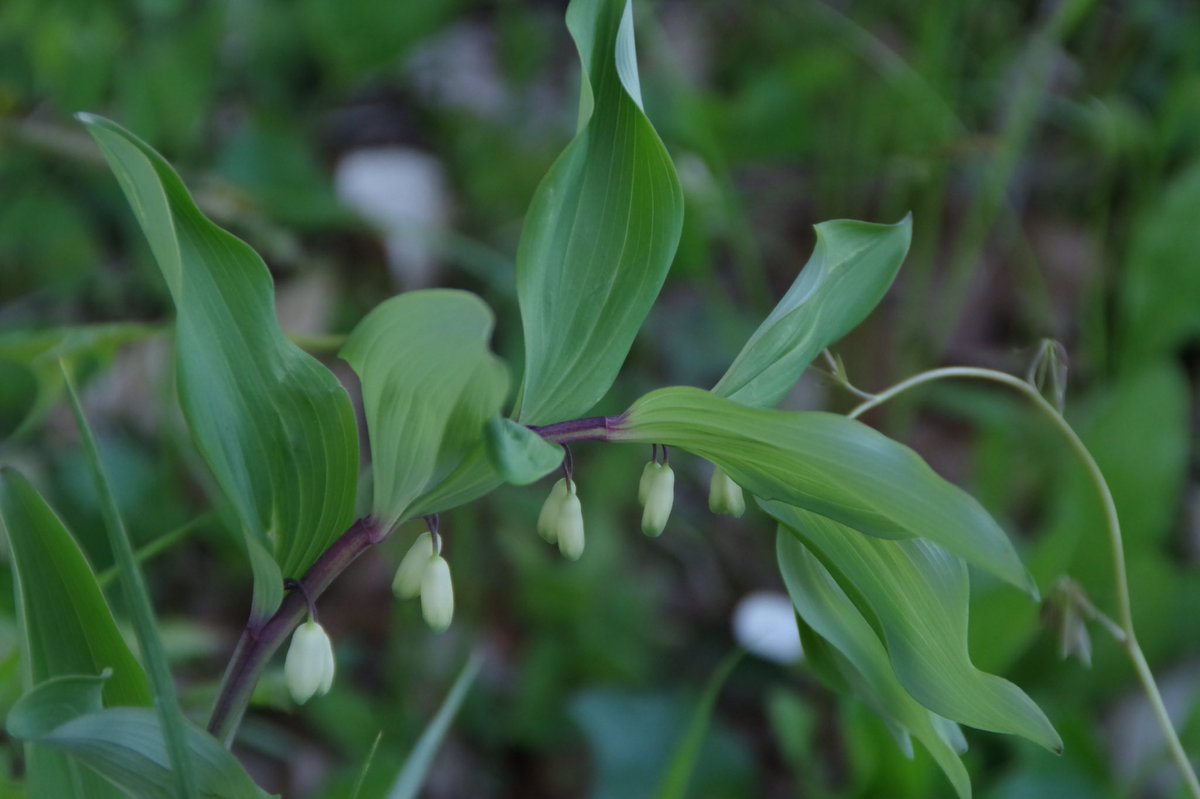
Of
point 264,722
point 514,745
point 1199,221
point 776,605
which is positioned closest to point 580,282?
point 776,605

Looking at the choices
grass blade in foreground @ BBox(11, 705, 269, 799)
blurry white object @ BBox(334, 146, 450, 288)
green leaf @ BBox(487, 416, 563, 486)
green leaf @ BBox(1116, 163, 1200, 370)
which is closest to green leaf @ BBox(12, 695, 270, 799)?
grass blade in foreground @ BBox(11, 705, 269, 799)

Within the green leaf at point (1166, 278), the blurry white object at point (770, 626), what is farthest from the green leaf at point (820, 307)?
the green leaf at point (1166, 278)

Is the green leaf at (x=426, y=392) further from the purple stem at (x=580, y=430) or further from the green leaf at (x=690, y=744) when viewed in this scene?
the green leaf at (x=690, y=744)

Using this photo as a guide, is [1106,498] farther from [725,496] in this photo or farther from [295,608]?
[295,608]

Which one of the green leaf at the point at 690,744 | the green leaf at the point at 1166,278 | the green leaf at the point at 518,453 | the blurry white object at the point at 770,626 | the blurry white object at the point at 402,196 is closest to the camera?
the green leaf at the point at 518,453

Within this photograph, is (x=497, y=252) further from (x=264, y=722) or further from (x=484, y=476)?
(x=484, y=476)

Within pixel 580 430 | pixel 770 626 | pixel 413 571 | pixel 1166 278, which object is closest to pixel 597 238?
pixel 580 430
